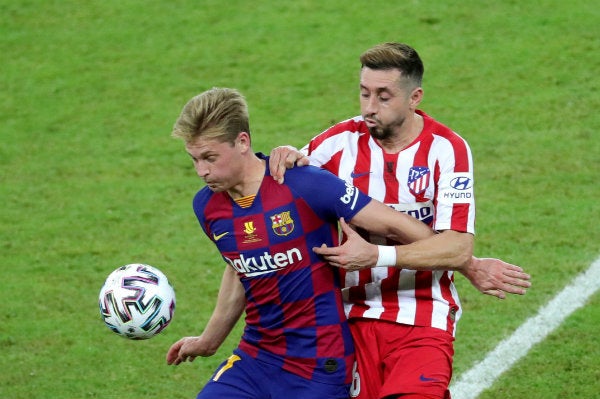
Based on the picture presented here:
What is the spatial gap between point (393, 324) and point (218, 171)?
3.86ft

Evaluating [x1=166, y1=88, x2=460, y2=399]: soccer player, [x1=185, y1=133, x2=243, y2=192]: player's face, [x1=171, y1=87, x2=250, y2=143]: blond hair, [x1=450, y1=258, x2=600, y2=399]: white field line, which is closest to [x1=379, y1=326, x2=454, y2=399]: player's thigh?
[x1=166, y1=88, x2=460, y2=399]: soccer player

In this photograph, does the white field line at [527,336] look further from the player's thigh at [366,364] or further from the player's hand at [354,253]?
the player's hand at [354,253]

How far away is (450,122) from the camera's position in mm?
11758

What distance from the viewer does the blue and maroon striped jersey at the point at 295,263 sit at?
5.62m

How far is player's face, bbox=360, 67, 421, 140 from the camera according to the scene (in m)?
5.77

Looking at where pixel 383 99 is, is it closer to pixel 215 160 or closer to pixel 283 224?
pixel 283 224

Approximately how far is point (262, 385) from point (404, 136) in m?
1.42

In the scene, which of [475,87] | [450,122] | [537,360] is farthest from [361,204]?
[475,87]

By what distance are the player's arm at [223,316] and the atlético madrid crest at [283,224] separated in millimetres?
463

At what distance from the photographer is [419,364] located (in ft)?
18.3

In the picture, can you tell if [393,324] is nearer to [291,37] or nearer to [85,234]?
[85,234]

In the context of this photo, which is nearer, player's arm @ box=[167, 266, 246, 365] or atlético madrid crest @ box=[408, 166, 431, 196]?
atlético madrid crest @ box=[408, 166, 431, 196]

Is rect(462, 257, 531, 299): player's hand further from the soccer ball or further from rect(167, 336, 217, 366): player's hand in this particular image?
the soccer ball

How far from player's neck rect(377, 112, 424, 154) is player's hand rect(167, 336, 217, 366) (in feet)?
4.51
